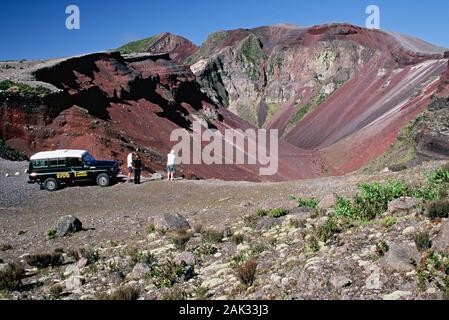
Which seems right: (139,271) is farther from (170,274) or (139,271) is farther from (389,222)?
(389,222)

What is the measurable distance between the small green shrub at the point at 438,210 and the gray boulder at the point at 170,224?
6.65 meters

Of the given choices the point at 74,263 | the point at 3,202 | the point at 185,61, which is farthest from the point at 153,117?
the point at 185,61

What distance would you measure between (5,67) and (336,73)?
90.6 metres

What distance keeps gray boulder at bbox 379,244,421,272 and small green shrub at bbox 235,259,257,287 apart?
2.09 metres

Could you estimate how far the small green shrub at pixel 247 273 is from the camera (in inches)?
296

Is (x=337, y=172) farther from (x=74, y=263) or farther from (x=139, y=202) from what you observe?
(x=74, y=263)

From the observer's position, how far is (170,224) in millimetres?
12875

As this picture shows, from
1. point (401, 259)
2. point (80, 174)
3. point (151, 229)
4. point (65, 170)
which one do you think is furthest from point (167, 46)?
point (401, 259)

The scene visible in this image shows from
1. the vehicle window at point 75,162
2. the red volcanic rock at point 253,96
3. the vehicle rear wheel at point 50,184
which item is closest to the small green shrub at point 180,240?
the vehicle window at point 75,162

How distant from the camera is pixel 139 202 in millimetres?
19609

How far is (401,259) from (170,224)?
7495 mm

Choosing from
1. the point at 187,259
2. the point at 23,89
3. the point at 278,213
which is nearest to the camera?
the point at 187,259

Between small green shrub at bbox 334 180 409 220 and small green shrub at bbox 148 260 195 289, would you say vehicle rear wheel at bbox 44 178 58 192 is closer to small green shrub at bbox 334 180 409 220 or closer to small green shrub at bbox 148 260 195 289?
small green shrub at bbox 148 260 195 289

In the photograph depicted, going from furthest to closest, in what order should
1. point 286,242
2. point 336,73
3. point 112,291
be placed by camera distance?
point 336,73, point 286,242, point 112,291
